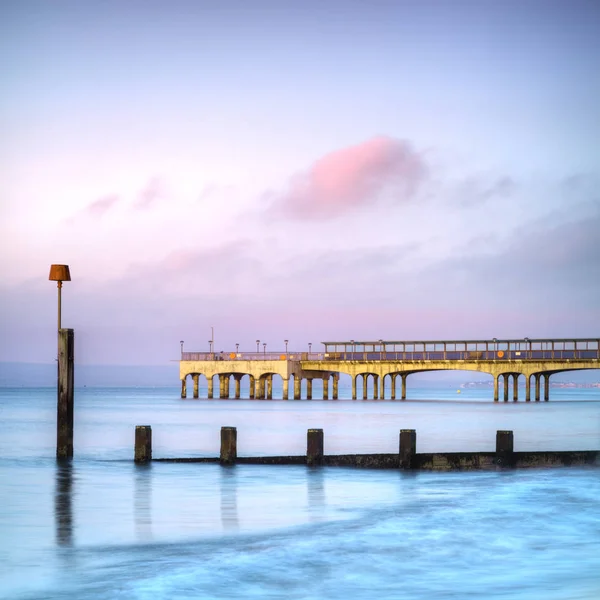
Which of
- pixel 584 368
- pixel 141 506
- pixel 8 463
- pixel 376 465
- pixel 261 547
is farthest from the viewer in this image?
pixel 584 368

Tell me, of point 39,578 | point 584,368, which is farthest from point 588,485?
point 584,368

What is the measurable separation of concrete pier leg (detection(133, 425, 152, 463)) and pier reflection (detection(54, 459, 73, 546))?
6.10ft

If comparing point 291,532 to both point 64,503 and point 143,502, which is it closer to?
point 143,502

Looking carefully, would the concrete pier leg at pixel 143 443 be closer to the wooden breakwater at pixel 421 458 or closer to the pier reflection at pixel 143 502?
the pier reflection at pixel 143 502

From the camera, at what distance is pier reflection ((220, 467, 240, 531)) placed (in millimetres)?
19062

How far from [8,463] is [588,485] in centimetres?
1738

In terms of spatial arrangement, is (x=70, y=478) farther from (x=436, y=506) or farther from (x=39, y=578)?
(x=39, y=578)

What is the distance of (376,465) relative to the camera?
27.1m

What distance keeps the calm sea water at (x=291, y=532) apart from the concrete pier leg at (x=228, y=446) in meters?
0.34

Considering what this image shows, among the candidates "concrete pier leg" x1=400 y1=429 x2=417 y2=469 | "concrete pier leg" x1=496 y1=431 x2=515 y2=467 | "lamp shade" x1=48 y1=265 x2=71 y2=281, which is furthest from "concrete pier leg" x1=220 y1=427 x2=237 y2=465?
"concrete pier leg" x1=496 y1=431 x2=515 y2=467

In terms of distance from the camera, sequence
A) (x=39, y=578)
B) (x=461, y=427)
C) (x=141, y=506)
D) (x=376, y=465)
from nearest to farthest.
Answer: (x=39, y=578)
(x=141, y=506)
(x=376, y=465)
(x=461, y=427)

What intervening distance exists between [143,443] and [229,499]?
6.59m

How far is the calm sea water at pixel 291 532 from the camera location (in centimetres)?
1437

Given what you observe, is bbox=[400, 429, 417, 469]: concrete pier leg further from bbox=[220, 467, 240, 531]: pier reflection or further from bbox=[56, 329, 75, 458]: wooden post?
bbox=[56, 329, 75, 458]: wooden post
